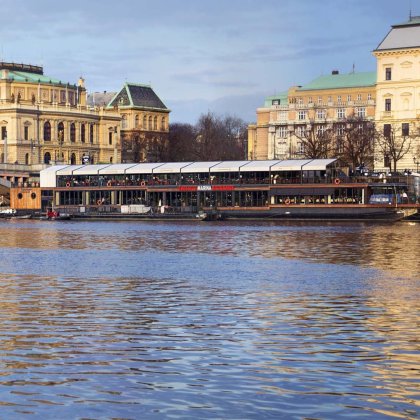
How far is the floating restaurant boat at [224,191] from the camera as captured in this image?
430 feet

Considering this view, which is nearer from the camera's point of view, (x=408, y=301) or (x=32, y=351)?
(x=32, y=351)

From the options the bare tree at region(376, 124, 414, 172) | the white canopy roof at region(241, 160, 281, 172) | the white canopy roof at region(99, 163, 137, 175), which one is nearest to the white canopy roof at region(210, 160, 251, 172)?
the white canopy roof at region(241, 160, 281, 172)

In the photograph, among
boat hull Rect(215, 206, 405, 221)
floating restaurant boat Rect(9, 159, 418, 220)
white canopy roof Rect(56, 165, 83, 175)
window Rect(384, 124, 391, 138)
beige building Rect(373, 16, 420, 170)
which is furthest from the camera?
beige building Rect(373, 16, 420, 170)

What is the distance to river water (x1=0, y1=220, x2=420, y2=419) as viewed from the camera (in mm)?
20906

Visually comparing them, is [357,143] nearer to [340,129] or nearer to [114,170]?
[340,129]

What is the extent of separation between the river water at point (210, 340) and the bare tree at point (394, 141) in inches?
4113

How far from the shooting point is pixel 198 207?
14162 cm

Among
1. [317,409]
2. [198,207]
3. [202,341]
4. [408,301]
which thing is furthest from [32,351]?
[198,207]

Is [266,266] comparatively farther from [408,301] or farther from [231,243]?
[231,243]

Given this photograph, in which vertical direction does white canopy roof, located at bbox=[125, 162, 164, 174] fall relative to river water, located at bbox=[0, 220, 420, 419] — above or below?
above

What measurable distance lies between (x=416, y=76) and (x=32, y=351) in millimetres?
148365

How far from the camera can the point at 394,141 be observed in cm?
16388

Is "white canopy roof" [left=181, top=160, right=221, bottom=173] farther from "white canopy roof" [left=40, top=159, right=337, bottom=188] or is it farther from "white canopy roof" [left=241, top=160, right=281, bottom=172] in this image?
"white canopy roof" [left=241, top=160, right=281, bottom=172]

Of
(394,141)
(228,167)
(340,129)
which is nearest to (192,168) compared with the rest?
(228,167)
